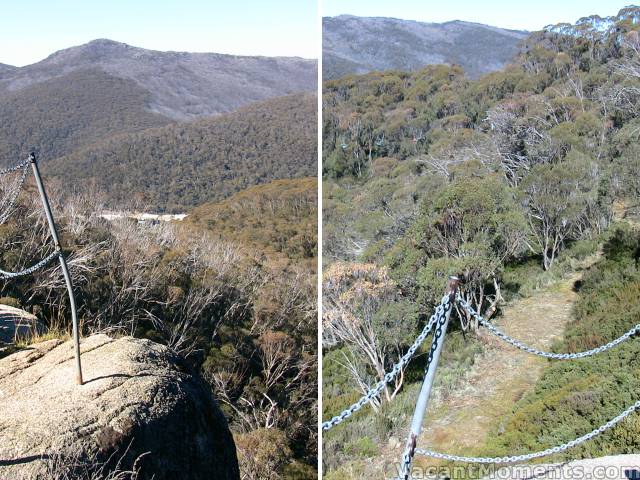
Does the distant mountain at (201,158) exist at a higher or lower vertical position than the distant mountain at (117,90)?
lower

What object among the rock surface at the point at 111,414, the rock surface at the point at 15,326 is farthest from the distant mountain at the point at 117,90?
the rock surface at the point at 111,414

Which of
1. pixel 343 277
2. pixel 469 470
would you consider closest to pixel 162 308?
pixel 343 277

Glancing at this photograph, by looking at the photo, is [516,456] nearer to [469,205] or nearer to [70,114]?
[469,205]

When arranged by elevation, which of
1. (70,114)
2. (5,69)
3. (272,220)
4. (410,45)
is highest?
(410,45)

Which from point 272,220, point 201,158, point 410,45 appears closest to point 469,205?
point 410,45

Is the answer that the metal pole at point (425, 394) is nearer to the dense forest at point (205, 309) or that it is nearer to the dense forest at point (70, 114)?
the dense forest at point (205, 309)

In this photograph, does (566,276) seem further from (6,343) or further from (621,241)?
(6,343)

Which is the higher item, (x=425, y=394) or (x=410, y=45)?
(x=410, y=45)
